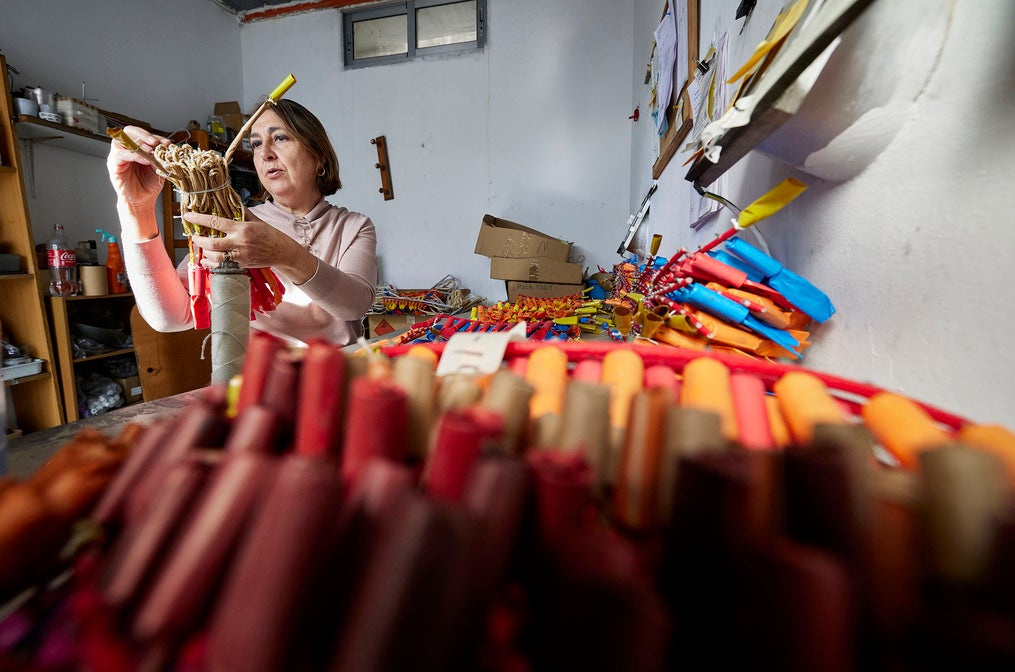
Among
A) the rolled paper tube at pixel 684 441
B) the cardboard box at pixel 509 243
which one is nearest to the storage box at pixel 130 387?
the cardboard box at pixel 509 243

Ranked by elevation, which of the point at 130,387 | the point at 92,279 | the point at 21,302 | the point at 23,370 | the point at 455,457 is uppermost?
the point at 455,457

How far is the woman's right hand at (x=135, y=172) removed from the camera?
0.89 m

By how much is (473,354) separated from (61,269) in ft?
9.42

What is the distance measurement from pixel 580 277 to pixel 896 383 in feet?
8.00

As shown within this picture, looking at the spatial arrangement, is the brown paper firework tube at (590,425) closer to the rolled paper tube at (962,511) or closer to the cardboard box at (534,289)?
the rolled paper tube at (962,511)

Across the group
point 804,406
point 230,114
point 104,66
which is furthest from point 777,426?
point 230,114

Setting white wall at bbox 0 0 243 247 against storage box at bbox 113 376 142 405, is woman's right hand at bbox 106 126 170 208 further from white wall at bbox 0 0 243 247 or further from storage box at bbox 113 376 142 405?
white wall at bbox 0 0 243 247

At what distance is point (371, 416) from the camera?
0.82 feet

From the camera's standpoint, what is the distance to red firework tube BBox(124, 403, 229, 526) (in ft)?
0.85

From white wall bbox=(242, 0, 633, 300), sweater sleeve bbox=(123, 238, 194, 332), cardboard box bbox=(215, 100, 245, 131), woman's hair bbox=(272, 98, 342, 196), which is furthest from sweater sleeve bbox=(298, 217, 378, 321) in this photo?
cardboard box bbox=(215, 100, 245, 131)

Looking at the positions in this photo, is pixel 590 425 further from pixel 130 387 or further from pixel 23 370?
pixel 130 387

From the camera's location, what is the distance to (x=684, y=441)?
0.82 feet

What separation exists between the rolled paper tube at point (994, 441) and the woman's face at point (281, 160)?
161cm

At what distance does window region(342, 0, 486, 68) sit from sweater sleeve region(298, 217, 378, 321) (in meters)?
2.85
